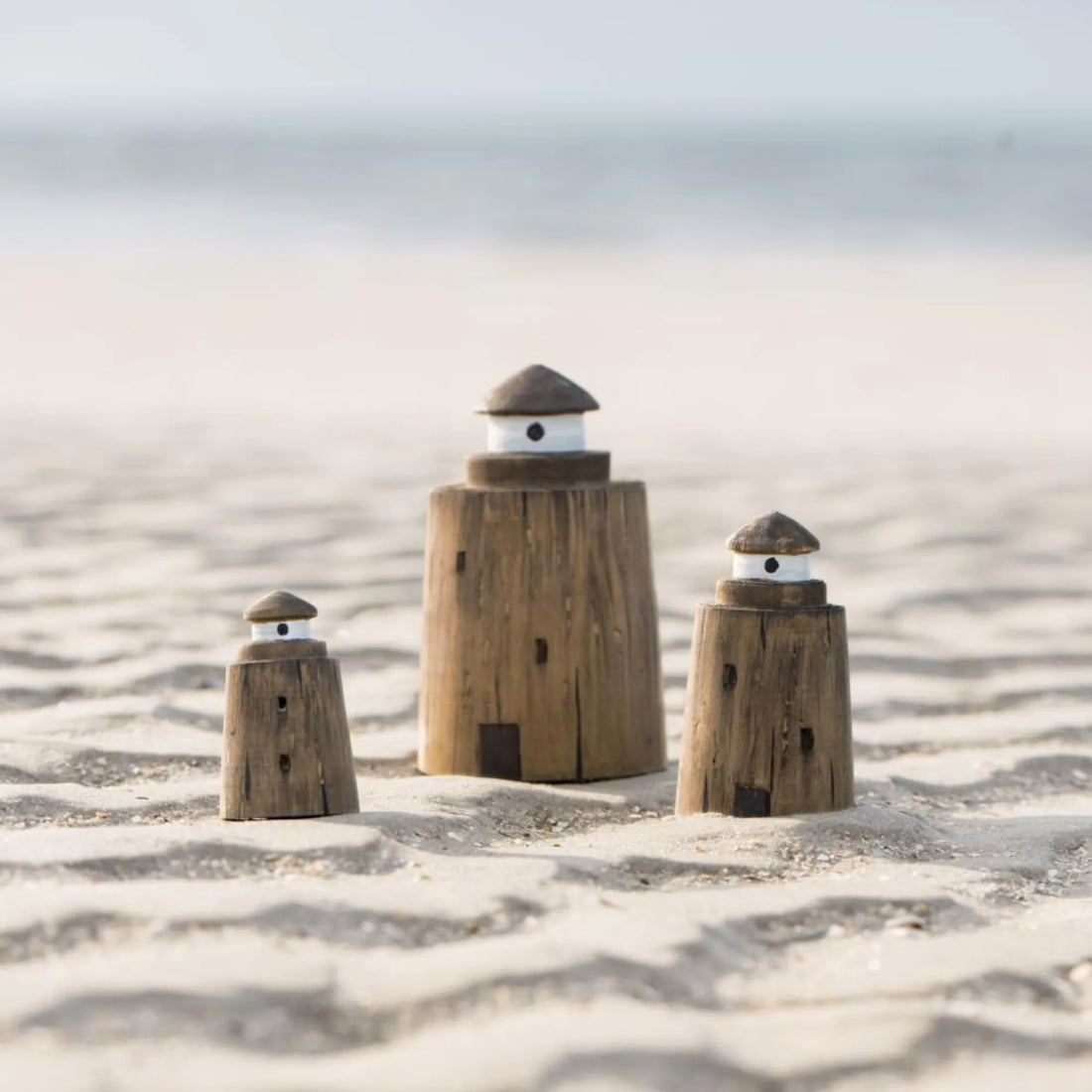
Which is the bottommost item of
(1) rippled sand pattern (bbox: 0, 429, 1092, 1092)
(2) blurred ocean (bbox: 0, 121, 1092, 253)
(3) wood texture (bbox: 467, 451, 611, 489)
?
(1) rippled sand pattern (bbox: 0, 429, 1092, 1092)

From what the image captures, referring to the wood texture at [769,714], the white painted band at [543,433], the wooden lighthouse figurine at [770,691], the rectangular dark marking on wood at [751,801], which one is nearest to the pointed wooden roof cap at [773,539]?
the wooden lighthouse figurine at [770,691]

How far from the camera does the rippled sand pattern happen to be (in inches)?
96.7

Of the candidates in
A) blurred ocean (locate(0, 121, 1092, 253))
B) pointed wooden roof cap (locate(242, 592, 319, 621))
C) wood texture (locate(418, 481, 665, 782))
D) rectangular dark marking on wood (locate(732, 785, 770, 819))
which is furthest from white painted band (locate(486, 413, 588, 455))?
blurred ocean (locate(0, 121, 1092, 253))

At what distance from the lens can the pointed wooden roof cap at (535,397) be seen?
13.8ft

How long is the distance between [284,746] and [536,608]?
2.70ft

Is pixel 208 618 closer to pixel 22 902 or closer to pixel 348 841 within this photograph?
pixel 348 841

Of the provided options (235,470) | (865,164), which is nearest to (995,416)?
(235,470)

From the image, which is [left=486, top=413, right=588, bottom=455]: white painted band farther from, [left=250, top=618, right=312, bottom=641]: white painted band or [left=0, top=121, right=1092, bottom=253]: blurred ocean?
[left=0, top=121, right=1092, bottom=253]: blurred ocean

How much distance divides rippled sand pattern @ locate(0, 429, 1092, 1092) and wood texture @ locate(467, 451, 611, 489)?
673 millimetres

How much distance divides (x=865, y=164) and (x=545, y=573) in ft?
122

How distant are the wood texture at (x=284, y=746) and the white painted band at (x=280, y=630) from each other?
89 mm

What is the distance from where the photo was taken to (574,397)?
4.25 meters

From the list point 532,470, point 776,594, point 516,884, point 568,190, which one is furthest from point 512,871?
point 568,190

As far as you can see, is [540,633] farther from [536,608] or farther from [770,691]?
[770,691]
